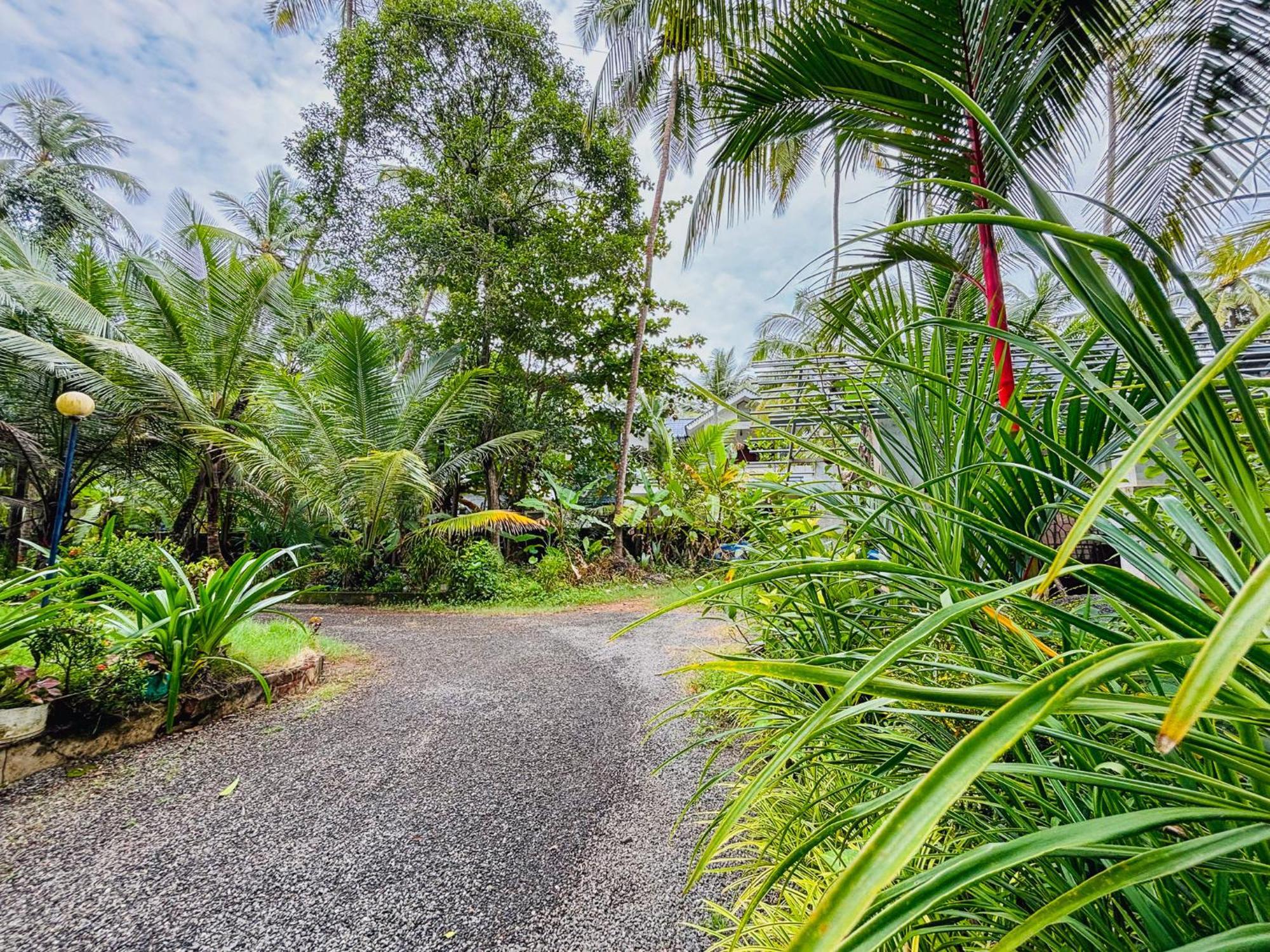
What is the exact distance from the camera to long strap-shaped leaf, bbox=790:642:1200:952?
0.25 metres

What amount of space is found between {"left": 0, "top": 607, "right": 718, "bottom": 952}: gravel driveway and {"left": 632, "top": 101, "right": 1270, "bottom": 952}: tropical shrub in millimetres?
509

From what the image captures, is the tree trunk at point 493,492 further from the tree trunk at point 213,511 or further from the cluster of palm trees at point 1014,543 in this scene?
the cluster of palm trees at point 1014,543

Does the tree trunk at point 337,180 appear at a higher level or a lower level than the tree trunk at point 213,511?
higher

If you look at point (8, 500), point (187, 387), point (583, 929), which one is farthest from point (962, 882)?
point (8, 500)

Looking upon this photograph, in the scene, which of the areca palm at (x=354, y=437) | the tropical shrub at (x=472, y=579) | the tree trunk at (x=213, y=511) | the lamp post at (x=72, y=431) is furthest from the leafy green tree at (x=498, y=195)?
the lamp post at (x=72, y=431)

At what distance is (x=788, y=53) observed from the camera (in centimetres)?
149

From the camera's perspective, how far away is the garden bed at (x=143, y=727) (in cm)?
185

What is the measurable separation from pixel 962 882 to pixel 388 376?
7.02 meters

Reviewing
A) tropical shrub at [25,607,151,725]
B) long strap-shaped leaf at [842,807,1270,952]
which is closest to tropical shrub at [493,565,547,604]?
tropical shrub at [25,607,151,725]

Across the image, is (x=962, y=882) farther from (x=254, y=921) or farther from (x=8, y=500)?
(x=8, y=500)

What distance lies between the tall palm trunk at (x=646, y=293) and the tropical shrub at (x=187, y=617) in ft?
17.4

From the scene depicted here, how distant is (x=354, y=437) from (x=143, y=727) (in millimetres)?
4507

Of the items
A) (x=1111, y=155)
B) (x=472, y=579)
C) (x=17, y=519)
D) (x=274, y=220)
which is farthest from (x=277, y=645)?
(x=274, y=220)

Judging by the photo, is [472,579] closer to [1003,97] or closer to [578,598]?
[578,598]
